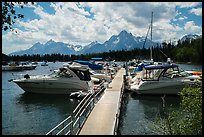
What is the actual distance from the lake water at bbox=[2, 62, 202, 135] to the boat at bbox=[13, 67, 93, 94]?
0.72 m

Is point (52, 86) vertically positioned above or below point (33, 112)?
above

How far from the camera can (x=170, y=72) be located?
23.8 m

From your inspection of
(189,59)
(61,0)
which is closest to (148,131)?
(61,0)

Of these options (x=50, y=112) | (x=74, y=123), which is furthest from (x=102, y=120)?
(x=50, y=112)

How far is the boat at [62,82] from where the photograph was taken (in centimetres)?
2395

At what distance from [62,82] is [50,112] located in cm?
651

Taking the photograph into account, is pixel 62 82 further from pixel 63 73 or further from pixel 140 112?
pixel 140 112

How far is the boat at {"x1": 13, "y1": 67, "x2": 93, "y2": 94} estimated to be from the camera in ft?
78.6

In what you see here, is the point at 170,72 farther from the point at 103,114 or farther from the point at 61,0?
the point at 61,0

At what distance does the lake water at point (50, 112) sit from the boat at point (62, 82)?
0.72m

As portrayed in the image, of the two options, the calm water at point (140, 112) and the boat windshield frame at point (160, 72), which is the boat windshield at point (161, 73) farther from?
the calm water at point (140, 112)

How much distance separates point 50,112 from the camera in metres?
18.0

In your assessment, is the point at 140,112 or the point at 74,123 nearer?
the point at 74,123

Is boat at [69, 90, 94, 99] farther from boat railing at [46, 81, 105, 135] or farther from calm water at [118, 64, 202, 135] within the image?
boat railing at [46, 81, 105, 135]
